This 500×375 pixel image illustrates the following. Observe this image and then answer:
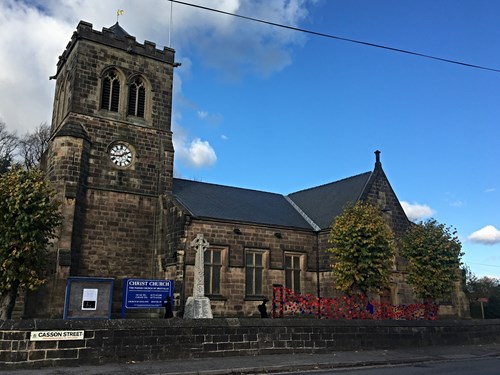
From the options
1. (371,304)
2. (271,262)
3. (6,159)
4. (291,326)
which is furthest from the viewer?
(6,159)

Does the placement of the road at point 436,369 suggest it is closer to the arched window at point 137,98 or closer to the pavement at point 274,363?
the pavement at point 274,363

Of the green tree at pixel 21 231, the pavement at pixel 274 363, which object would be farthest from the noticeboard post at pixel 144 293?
the pavement at pixel 274 363

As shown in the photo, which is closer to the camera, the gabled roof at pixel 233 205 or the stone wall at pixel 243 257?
the stone wall at pixel 243 257

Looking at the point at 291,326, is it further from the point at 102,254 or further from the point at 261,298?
the point at 102,254

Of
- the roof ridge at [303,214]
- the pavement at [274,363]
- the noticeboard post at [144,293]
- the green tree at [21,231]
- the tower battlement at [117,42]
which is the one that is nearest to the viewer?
the pavement at [274,363]

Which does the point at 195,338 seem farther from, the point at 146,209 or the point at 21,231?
the point at 146,209

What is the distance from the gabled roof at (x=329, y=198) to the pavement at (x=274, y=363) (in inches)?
533

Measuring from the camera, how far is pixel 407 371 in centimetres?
1323

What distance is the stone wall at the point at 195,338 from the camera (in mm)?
11883

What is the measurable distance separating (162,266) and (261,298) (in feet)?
20.6

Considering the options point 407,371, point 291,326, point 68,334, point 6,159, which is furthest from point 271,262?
point 6,159

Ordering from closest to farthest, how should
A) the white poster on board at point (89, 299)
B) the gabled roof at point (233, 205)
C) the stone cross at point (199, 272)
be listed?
1. the stone cross at point (199, 272)
2. the white poster on board at point (89, 299)
3. the gabled roof at point (233, 205)

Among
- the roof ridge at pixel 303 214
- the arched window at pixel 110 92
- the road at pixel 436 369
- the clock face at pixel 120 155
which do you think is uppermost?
the arched window at pixel 110 92

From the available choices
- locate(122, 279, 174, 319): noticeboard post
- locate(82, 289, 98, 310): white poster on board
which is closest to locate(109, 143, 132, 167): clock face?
locate(122, 279, 174, 319): noticeboard post
